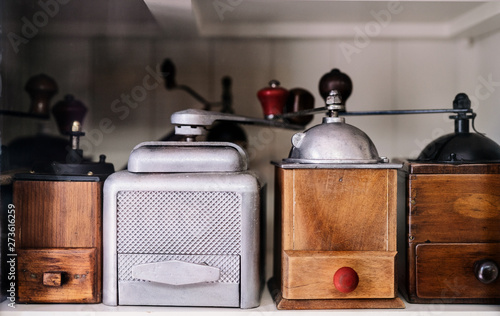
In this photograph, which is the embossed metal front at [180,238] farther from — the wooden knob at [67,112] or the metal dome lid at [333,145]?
the wooden knob at [67,112]

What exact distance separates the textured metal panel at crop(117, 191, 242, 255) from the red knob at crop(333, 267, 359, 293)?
22 cm

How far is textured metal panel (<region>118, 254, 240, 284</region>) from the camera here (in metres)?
0.90

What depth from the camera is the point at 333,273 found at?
2.93 feet

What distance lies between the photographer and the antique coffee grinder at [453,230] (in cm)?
92

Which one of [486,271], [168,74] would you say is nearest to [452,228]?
[486,271]

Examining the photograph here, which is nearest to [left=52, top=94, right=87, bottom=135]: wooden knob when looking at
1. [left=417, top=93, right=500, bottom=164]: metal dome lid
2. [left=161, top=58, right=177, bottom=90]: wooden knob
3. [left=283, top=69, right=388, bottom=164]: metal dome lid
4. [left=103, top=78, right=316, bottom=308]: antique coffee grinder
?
[left=161, top=58, right=177, bottom=90]: wooden knob

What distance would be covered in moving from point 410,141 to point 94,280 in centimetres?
115

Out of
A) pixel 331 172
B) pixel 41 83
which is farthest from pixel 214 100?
pixel 331 172

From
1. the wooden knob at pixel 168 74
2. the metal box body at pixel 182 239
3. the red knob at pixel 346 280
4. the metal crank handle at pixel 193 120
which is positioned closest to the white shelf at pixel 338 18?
the wooden knob at pixel 168 74

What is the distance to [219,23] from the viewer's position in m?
1.45

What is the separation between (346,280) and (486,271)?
318mm

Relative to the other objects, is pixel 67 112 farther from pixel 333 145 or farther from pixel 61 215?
pixel 333 145

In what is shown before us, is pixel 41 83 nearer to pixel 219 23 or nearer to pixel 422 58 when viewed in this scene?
pixel 219 23

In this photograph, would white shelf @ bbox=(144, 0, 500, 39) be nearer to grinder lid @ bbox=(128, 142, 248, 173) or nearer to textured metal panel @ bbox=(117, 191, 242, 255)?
grinder lid @ bbox=(128, 142, 248, 173)
